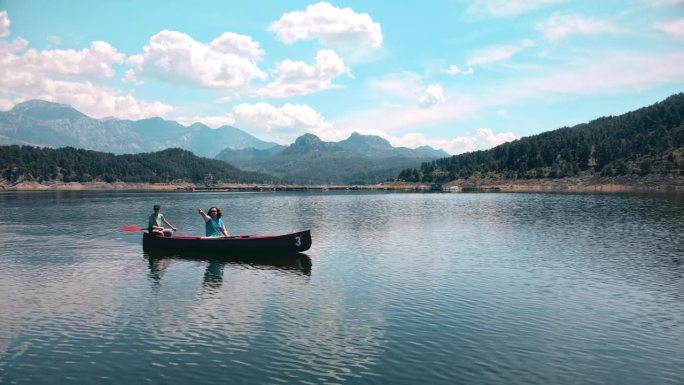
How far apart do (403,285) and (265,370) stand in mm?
16812

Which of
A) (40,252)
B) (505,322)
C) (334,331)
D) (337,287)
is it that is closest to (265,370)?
(334,331)

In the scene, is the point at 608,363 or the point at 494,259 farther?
the point at 494,259

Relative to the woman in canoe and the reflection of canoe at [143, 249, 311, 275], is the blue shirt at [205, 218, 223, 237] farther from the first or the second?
the reflection of canoe at [143, 249, 311, 275]

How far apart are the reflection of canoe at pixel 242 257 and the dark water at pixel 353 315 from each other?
480mm

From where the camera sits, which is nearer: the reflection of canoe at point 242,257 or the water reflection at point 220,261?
the water reflection at point 220,261

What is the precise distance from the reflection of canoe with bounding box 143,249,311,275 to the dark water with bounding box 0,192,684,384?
48 cm

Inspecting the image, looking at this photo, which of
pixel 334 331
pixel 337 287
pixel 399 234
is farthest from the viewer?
pixel 399 234

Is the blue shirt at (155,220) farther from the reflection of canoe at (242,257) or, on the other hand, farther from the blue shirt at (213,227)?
the blue shirt at (213,227)

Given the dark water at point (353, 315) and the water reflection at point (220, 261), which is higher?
the water reflection at point (220, 261)

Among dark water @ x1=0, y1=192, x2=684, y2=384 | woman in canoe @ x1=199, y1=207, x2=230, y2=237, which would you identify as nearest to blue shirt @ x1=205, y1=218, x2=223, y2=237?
woman in canoe @ x1=199, y1=207, x2=230, y2=237

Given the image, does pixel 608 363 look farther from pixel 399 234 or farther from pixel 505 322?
pixel 399 234

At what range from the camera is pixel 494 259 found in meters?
45.7

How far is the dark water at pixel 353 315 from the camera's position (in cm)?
1947

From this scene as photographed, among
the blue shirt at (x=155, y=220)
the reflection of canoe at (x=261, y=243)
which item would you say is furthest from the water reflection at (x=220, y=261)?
the blue shirt at (x=155, y=220)
